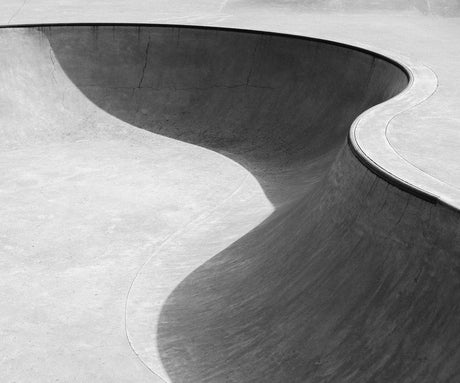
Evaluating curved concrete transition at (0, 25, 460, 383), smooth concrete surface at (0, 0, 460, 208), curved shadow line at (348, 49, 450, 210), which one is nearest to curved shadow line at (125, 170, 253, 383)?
curved concrete transition at (0, 25, 460, 383)

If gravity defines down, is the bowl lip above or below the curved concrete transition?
above

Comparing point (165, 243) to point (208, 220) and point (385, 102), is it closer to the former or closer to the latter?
point (208, 220)

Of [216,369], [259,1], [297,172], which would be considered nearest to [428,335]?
[216,369]

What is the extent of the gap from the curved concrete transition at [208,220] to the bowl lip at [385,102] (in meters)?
0.06

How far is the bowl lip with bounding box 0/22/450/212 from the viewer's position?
5.90 metres

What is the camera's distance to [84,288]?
868 centimetres

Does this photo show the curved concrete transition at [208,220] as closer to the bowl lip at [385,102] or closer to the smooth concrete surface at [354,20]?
the bowl lip at [385,102]

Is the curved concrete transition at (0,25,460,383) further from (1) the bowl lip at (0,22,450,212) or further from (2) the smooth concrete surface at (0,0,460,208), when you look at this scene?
(2) the smooth concrete surface at (0,0,460,208)

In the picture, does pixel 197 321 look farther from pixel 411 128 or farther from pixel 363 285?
pixel 411 128

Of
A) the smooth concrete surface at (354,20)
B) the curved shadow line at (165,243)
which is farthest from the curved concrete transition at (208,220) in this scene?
the smooth concrete surface at (354,20)

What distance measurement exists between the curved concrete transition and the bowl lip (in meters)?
0.06

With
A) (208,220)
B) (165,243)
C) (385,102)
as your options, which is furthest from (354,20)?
(165,243)

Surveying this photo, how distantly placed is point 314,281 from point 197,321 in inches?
63.0

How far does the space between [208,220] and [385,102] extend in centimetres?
324
